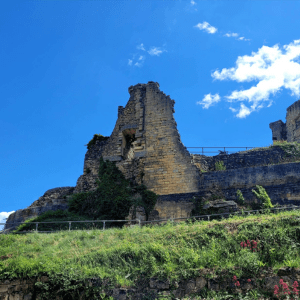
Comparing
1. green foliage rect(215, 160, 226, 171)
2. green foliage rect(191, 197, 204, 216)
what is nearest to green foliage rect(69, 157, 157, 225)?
green foliage rect(191, 197, 204, 216)

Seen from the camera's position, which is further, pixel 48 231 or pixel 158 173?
pixel 158 173

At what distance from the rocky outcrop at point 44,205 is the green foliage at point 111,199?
1.02 metres

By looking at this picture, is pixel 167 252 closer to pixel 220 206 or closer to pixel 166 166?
pixel 220 206

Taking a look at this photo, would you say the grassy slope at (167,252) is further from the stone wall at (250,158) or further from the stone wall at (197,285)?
the stone wall at (250,158)

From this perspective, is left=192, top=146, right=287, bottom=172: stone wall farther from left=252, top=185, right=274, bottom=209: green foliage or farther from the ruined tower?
left=252, top=185, right=274, bottom=209: green foliage

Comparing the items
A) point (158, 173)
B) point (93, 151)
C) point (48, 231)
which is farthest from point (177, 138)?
point (48, 231)

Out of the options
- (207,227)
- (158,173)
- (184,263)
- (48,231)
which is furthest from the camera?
(158,173)

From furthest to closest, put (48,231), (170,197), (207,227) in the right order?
(170,197) → (48,231) → (207,227)

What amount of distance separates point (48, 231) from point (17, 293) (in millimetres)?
4294

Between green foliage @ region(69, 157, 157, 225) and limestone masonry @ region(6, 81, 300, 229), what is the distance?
1.59 feet

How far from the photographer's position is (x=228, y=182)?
16016 millimetres

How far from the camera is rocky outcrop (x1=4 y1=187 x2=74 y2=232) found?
17078 millimetres

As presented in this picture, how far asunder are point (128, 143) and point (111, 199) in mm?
4608

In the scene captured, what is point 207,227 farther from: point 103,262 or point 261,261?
point 103,262
